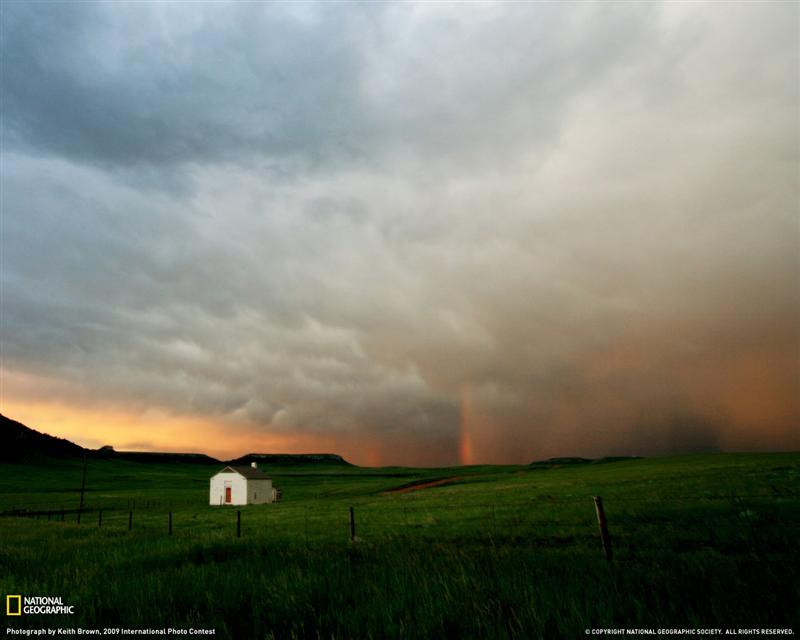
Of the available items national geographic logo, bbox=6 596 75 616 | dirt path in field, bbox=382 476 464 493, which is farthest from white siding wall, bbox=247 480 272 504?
national geographic logo, bbox=6 596 75 616

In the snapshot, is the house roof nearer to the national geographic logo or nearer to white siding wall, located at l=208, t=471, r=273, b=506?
white siding wall, located at l=208, t=471, r=273, b=506

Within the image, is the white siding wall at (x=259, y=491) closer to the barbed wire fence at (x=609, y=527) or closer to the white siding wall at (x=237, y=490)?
the white siding wall at (x=237, y=490)

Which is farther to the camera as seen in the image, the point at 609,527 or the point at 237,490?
the point at 237,490

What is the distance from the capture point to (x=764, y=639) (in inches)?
169

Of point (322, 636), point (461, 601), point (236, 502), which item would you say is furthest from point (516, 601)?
point (236, 502)

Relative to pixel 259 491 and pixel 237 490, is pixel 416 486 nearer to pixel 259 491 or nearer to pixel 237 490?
pixel 259 491

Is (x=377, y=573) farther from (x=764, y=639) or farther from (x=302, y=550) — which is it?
(x=764, y=639)

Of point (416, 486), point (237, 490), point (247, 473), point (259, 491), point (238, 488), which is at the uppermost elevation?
point (247, 473)

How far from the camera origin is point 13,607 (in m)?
7.28

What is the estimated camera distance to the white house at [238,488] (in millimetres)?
84625

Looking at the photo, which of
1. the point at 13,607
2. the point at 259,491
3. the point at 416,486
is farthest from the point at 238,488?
the point at 13,607

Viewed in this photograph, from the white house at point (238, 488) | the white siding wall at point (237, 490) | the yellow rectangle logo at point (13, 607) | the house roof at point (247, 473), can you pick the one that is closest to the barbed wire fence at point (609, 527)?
the yellow rectangle logo at point (13, 607)

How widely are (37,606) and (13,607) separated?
58cm

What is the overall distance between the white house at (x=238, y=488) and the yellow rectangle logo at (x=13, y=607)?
83171mm
